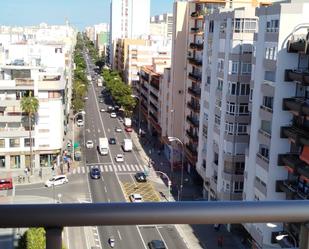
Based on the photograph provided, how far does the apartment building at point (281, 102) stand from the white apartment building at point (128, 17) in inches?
2447

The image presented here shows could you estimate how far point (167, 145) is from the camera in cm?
2775

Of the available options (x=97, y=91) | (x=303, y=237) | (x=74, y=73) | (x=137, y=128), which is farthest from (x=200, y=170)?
(x=97, y=91)

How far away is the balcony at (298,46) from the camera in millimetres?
11709

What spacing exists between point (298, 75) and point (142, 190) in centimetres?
1089

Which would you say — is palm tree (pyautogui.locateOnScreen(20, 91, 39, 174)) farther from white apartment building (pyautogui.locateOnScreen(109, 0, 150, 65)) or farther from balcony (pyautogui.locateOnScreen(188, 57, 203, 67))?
white apartment building (pyautogui.locateOnScreen(109, 0, 150, 65))

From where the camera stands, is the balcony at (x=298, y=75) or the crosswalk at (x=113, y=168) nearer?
the balcony at (x=298, y=75)

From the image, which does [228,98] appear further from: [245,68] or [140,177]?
[140,177]

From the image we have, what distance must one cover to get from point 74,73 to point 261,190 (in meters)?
37.4

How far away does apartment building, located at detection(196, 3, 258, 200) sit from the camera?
1605 cm

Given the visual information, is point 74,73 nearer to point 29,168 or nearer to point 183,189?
point 29,168

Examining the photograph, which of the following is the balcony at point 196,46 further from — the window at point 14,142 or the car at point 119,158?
the window at point 14,142

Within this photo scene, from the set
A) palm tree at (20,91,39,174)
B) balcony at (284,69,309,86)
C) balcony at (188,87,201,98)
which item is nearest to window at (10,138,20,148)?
palm tree at (20,91,39,174)

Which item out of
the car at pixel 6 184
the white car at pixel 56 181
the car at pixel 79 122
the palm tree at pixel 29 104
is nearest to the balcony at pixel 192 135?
the white car at pixel 56 181

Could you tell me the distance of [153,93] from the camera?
33.2m
